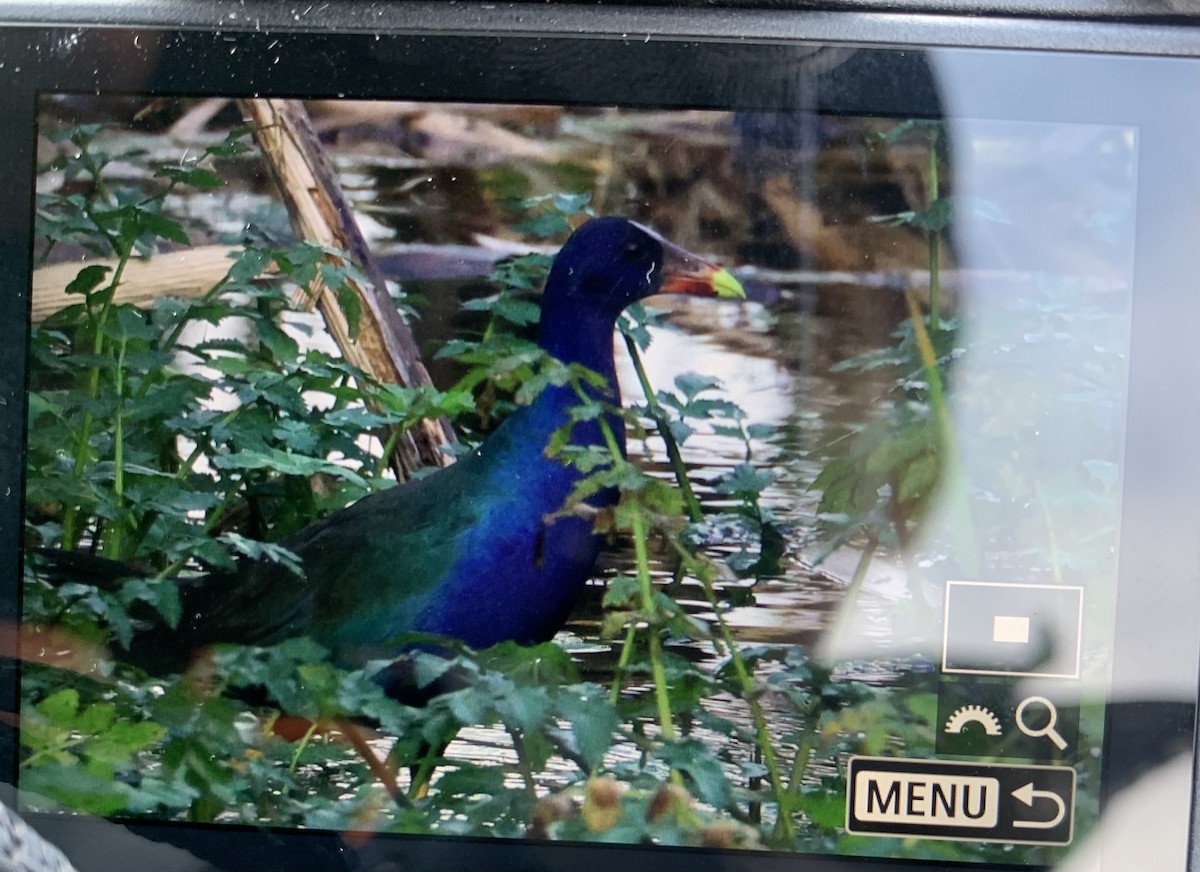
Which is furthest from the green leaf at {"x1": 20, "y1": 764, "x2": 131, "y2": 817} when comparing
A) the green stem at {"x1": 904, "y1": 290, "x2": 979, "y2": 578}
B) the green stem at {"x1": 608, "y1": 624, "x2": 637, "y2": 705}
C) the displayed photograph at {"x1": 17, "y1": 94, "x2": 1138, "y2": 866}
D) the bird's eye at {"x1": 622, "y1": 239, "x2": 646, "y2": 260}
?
the green stem at {"x1": 904, "y1": 290, "x2": 979, "y2": 578}

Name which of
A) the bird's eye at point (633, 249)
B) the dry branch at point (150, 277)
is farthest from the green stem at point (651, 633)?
the dry branch at point (150, 277)

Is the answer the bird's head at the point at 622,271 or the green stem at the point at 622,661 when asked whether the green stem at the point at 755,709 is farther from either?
the bird's head at the point at 622,271

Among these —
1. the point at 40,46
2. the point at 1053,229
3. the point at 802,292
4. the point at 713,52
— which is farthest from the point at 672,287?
the point at 40,46

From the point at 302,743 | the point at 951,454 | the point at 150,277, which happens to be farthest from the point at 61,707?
the point at 951,454

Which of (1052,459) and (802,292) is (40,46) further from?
(1052,459)

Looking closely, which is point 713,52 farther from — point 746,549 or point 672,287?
point 746,549

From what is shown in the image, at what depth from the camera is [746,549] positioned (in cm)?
100

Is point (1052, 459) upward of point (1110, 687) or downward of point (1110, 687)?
upward

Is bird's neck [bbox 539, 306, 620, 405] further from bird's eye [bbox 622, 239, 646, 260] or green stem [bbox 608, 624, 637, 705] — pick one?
green stem [bbox 608, 624, 637, 705]

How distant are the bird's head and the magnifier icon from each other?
481mm

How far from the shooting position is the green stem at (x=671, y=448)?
1002mm

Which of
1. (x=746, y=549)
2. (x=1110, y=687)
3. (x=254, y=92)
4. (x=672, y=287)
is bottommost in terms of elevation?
(x=1110, y=687)

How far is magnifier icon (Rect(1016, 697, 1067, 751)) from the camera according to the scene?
1004mm

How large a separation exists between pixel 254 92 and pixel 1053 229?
774 millimetres
